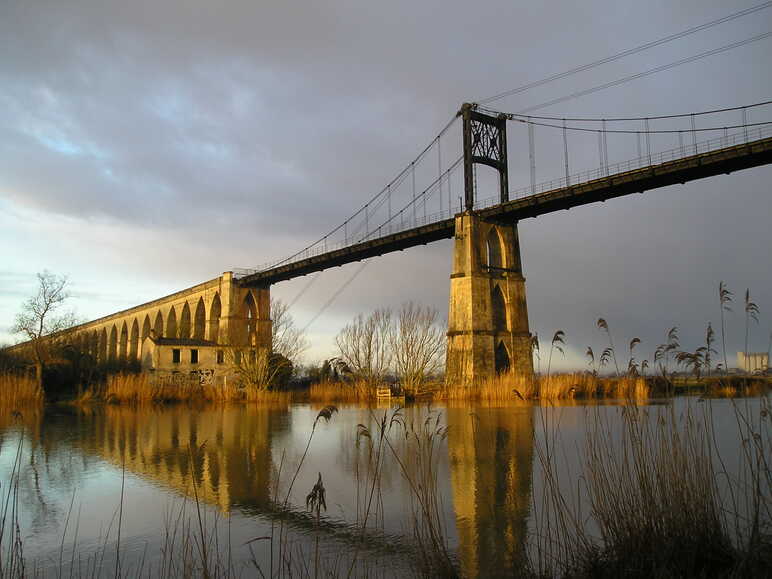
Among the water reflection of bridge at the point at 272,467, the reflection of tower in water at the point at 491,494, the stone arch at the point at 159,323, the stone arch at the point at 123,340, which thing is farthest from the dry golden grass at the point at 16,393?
the stone arch at the point at 123,340

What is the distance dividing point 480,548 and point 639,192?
79.1 ft

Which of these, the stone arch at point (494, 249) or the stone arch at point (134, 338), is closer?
the stone arch at point (494, 249)

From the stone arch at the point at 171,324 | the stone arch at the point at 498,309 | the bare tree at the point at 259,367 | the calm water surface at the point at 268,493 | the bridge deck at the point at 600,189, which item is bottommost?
the calm water surface at the point at 268,493

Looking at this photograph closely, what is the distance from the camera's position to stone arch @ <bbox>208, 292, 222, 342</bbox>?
4600cm

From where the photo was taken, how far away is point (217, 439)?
12.0 metres

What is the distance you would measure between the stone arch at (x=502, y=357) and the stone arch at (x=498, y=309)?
2.62 ft

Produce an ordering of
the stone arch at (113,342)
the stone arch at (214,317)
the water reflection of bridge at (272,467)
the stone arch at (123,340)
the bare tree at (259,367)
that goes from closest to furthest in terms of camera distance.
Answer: the water reflection of bridge at (272,467) < the bare tree at (259,367) < the stone arch at (214,317) < the stone arch at (123,340) < the stone arch at (113,342)

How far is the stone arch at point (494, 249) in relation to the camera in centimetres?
3028

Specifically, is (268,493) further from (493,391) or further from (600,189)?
(600,189)

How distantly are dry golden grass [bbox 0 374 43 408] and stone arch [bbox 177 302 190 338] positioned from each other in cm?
3008

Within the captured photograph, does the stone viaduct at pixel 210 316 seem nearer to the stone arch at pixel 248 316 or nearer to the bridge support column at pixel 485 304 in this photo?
the stone arch at pixel 248 316

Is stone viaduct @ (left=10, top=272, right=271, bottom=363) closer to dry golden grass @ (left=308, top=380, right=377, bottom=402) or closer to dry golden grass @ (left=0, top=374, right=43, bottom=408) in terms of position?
dry golden grass @ (left=308, top=380, right=377, bottom=402)

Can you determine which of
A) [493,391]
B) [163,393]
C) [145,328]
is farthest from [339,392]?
[145,328]

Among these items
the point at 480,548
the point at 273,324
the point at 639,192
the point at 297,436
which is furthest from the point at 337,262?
the point at 480,548
